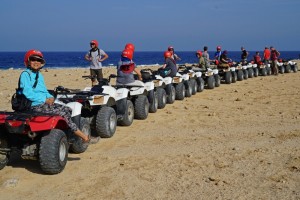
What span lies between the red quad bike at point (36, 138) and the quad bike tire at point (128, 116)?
7.93ft

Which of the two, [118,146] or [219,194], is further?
[118,146]

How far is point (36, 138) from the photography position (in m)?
5.18

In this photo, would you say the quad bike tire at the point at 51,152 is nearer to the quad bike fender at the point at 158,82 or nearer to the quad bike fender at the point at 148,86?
the quad bike fender at the point at 148,86

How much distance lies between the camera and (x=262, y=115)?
891cm

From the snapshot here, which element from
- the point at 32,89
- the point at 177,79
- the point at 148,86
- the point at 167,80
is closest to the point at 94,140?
the point at 32,89

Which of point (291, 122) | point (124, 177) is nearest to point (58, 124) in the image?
point (124, 177)

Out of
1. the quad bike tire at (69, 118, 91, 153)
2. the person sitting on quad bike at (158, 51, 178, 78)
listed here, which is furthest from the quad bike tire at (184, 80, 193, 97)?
the quad bike tire at (69, 118, 91, 153)

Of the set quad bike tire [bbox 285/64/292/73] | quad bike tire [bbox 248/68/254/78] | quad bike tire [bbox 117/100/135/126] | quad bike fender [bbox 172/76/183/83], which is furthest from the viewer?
quad bike tire [bbox 285/64/292/73]

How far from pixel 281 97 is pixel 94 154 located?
786cm

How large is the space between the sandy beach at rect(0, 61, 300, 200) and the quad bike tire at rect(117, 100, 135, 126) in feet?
0.45

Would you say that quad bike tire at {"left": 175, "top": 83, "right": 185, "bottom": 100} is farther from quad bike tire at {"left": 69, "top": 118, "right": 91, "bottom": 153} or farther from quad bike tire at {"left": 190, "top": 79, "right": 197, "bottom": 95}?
quad bike tire at {"left": 69, "top": 118, "right": 91, "bottom": 153}

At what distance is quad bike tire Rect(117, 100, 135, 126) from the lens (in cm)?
777

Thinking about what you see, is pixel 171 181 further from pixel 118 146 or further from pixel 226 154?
pixel 118 146

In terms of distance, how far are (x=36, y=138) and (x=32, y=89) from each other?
2.22ft
